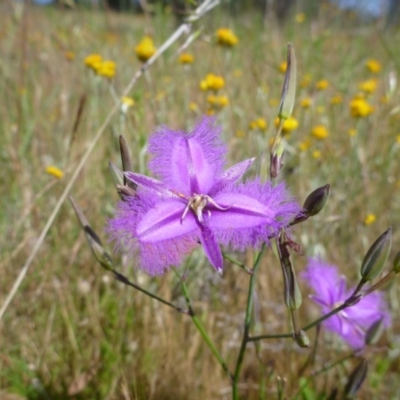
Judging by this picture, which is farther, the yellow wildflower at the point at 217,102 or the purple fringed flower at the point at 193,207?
the yellow wildflower at the point at 217,102

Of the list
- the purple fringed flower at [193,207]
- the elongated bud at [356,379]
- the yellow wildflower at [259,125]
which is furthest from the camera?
the yellow wildflower at [259,125]

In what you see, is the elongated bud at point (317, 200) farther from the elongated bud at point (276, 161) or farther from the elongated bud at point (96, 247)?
the elongated bud at point (96, 247)

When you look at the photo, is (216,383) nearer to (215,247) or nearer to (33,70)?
(215,247)

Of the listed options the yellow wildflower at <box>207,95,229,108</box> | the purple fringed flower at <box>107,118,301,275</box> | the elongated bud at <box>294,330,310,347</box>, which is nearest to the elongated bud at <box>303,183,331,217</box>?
the purple fringed flower at <box>107,118,301,275</box>

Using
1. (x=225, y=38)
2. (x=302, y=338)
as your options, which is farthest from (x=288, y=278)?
(x=225, y=38)

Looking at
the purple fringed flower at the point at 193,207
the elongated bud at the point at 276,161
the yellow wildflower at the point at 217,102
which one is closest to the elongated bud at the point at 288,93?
the elongated bud at the point at 276,161
